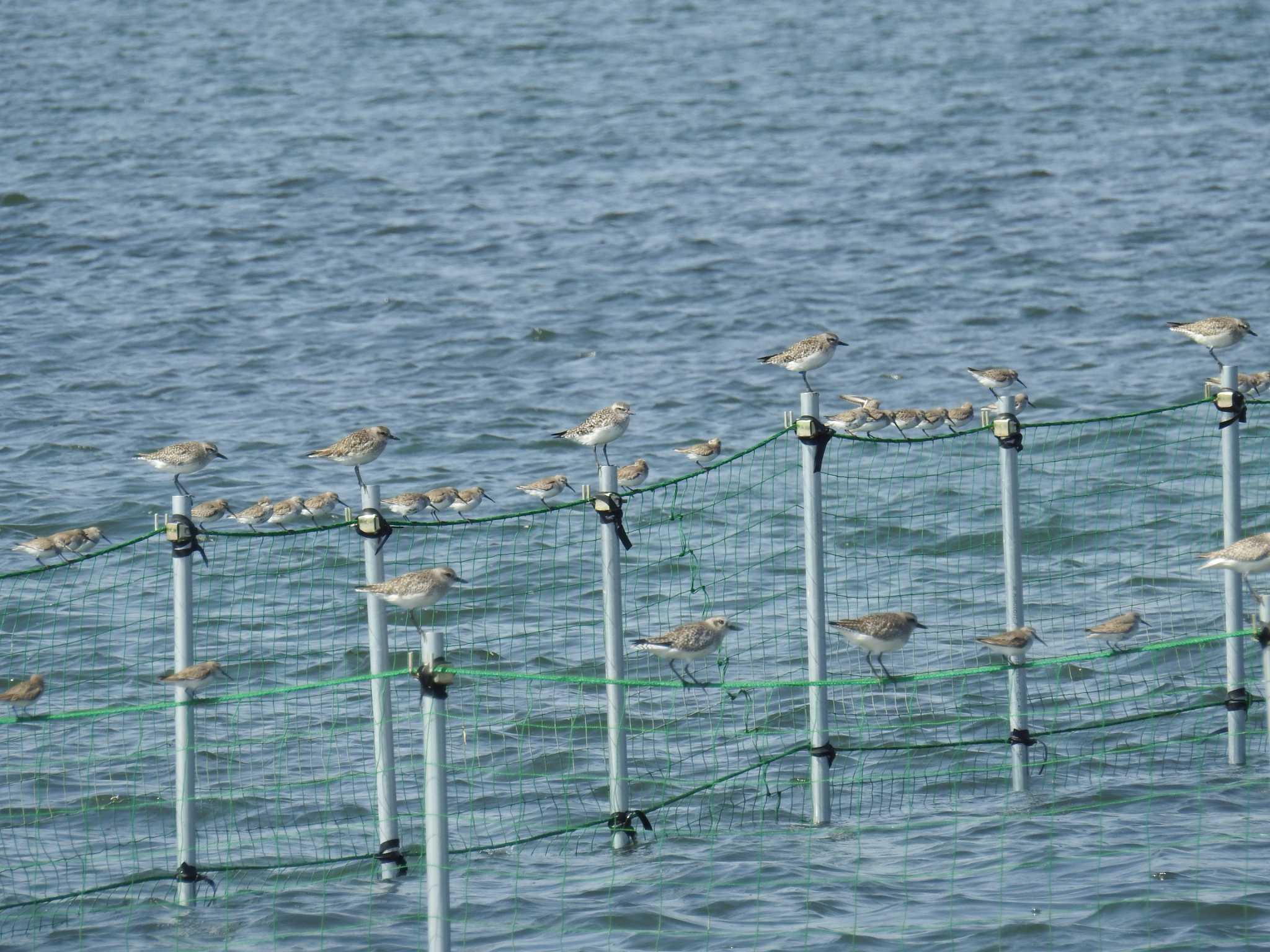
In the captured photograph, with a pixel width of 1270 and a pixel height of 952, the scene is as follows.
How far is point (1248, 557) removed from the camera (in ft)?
37.4

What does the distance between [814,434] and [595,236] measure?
71.8 ft

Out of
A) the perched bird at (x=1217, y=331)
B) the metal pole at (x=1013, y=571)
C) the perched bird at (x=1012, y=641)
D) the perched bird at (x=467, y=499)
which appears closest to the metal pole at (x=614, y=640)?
the perched bird at (x=1012, y=641)

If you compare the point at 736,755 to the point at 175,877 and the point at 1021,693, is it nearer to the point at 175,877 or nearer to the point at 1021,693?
the point at 1021,693

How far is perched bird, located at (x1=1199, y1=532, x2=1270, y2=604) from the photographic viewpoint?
11.4m

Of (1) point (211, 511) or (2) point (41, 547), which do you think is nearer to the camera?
(2) point (41, 547)

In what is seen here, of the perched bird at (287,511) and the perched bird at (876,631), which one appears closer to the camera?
the perched bird at (876,631)

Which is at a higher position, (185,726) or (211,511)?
(211,511)

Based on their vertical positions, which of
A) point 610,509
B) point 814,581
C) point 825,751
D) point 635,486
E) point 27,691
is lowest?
point 825,751

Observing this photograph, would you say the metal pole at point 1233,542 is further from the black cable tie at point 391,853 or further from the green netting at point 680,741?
the black cable tie at point 391,853

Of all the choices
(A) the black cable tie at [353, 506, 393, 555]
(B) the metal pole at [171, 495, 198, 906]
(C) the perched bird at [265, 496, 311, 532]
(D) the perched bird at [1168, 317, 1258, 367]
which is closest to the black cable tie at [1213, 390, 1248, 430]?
(D) the perched bird at [1168, 317, 1258, 367]

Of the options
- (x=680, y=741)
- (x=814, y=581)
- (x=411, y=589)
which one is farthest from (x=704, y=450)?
(x=411, y=589)

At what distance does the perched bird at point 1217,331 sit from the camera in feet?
51.3

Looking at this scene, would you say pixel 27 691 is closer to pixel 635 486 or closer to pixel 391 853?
pixel 391 853

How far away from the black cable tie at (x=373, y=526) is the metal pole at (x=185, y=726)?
92 centimetres
